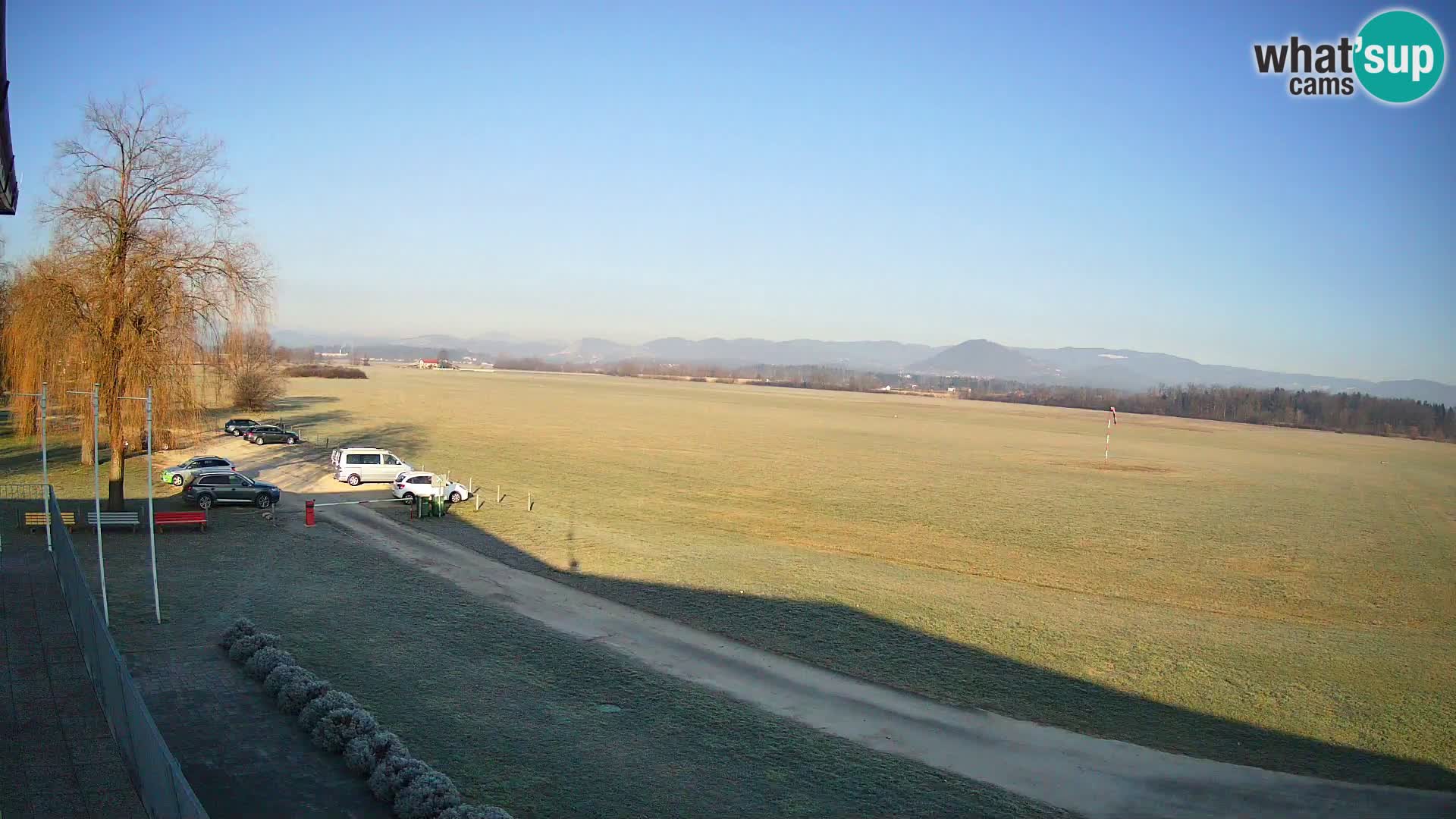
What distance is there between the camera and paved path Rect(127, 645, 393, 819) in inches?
400

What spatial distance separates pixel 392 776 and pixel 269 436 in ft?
152

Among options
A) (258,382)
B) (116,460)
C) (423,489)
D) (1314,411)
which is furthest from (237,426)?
(1314,411)

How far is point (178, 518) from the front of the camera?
2594 cm

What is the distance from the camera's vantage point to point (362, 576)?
859 inches

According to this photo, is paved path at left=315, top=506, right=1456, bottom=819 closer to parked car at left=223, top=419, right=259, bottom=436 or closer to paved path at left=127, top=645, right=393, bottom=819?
paved path at left=127, top=645, right=393, bottom=819

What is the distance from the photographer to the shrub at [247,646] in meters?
14.9

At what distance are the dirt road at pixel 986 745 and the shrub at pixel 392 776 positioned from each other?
594 cm

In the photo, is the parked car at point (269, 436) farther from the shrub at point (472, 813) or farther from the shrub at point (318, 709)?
the shrub at point (472, 813)

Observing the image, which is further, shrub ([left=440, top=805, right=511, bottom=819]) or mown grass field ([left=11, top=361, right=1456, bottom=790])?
mown grass field ([left=11, top=361, right=1456, bottom=790])

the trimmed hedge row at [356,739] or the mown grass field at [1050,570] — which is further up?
the trimmed hedge row at [356,739]

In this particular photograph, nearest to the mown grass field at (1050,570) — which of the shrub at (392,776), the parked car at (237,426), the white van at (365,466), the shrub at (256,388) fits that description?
the white van at (365,466)

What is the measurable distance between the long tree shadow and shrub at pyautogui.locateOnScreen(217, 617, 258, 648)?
7815 mm

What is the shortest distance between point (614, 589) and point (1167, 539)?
23.5 metres

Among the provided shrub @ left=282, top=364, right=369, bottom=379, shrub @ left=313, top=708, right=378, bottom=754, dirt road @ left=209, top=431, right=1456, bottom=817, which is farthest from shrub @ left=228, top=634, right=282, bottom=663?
shrub @ left=282, top=364, right=369, bottom=379
